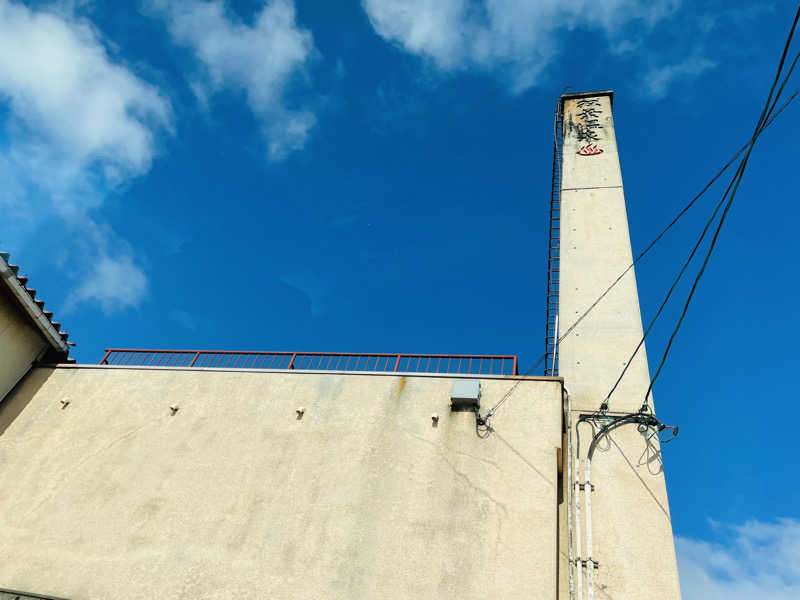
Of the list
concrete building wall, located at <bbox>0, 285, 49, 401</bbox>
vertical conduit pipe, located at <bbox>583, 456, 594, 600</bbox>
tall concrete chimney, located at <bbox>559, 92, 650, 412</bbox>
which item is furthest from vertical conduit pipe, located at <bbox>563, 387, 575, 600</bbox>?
concrete building wall, located at <bbox>0, 285, 49, 401</bbox>

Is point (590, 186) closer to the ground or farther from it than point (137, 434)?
farther from it

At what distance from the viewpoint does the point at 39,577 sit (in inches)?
387

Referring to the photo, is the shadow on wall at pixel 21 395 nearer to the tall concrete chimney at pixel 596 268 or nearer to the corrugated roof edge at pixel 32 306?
the corrugated roof edge at pixel 32 306

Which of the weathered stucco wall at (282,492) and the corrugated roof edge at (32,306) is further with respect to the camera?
the corrugated roof edge at (32,306)

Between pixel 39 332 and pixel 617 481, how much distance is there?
14460mm

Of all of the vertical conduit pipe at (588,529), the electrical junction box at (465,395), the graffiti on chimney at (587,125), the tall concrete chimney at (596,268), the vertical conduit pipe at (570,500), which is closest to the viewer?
the vertical conduit pipe at (588,529)

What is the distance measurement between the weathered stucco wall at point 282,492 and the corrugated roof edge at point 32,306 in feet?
7.40

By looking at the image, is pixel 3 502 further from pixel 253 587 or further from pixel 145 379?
pixel 253 587

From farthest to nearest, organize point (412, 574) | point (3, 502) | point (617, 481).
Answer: point (3, 502) < point (617, 481) < point (412, 574)

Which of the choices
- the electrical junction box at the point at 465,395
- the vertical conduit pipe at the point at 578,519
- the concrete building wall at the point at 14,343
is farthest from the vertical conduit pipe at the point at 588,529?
the concrete building wall at the point at 14,343

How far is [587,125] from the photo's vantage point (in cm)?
1925

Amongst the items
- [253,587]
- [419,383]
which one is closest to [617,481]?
[419,383]

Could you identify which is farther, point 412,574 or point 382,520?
point 382,520

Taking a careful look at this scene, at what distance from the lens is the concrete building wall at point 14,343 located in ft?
43.6
